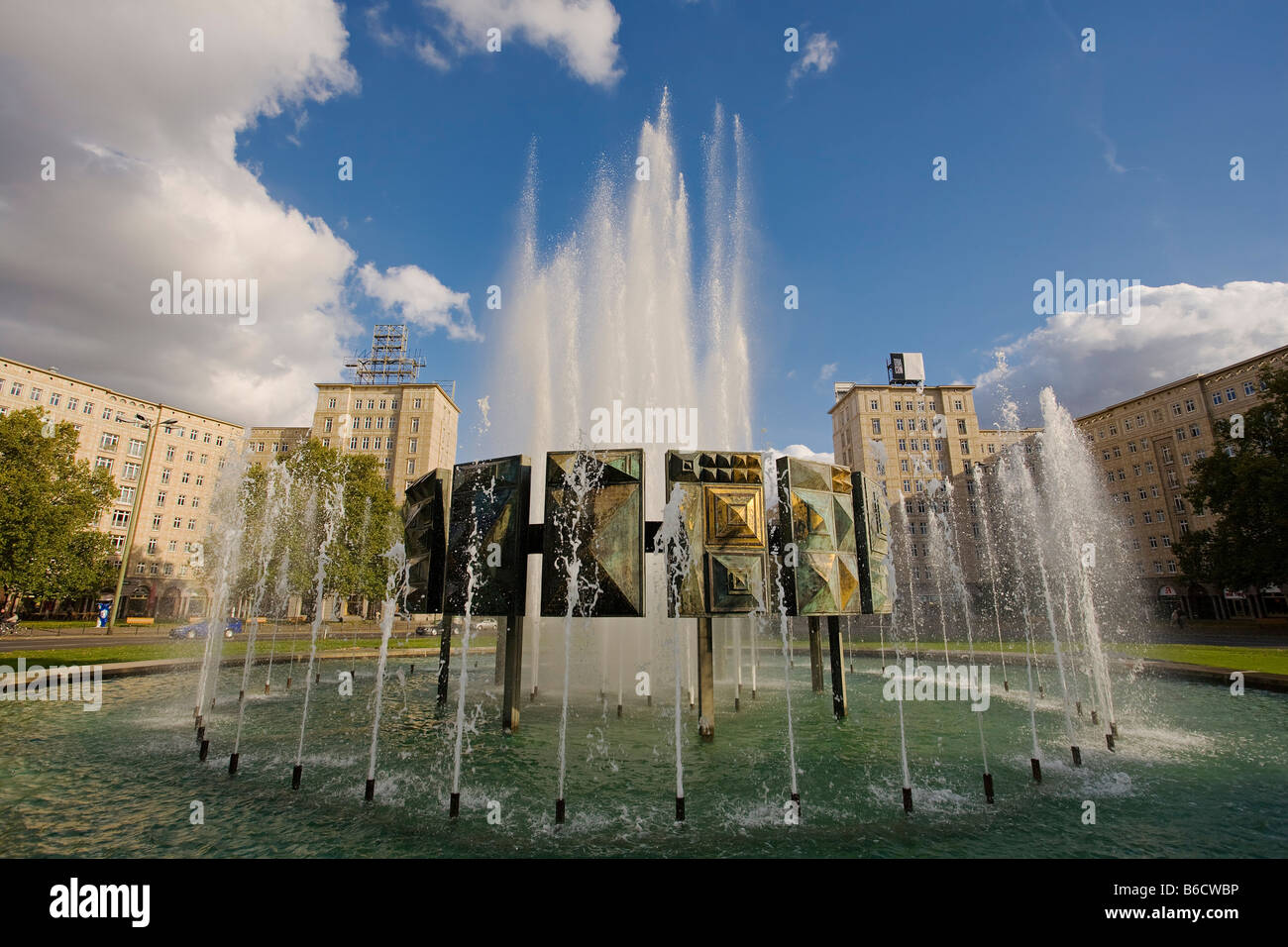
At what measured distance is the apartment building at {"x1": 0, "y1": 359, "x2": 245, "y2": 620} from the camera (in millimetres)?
53125

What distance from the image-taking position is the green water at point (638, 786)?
5.55 m

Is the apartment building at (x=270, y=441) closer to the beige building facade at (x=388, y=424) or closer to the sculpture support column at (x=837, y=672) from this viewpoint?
the beige building facade at (x=388, y=424)

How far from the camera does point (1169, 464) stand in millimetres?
55781

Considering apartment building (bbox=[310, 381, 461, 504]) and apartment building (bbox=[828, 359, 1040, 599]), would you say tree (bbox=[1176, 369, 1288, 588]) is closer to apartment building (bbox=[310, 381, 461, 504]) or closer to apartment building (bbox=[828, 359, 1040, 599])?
apartment building (bbox=[828, 359, 1040, 599])

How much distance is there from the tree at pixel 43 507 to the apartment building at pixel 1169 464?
84.4 meters

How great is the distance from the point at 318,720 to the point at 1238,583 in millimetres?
47541

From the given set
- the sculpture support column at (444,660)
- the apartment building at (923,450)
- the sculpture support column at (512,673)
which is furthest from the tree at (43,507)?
the apartment building at (923,450)

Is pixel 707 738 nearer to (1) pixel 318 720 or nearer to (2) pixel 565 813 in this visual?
(2) pixel 565 813

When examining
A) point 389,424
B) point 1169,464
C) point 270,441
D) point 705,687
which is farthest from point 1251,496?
point 270,441

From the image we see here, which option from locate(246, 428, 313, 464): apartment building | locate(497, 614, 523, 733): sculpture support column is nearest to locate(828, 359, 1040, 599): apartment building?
locate(497, 614, 523, 733): sculpture support column

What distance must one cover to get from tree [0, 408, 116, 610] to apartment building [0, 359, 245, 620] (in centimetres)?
1941

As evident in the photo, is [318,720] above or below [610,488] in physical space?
below
